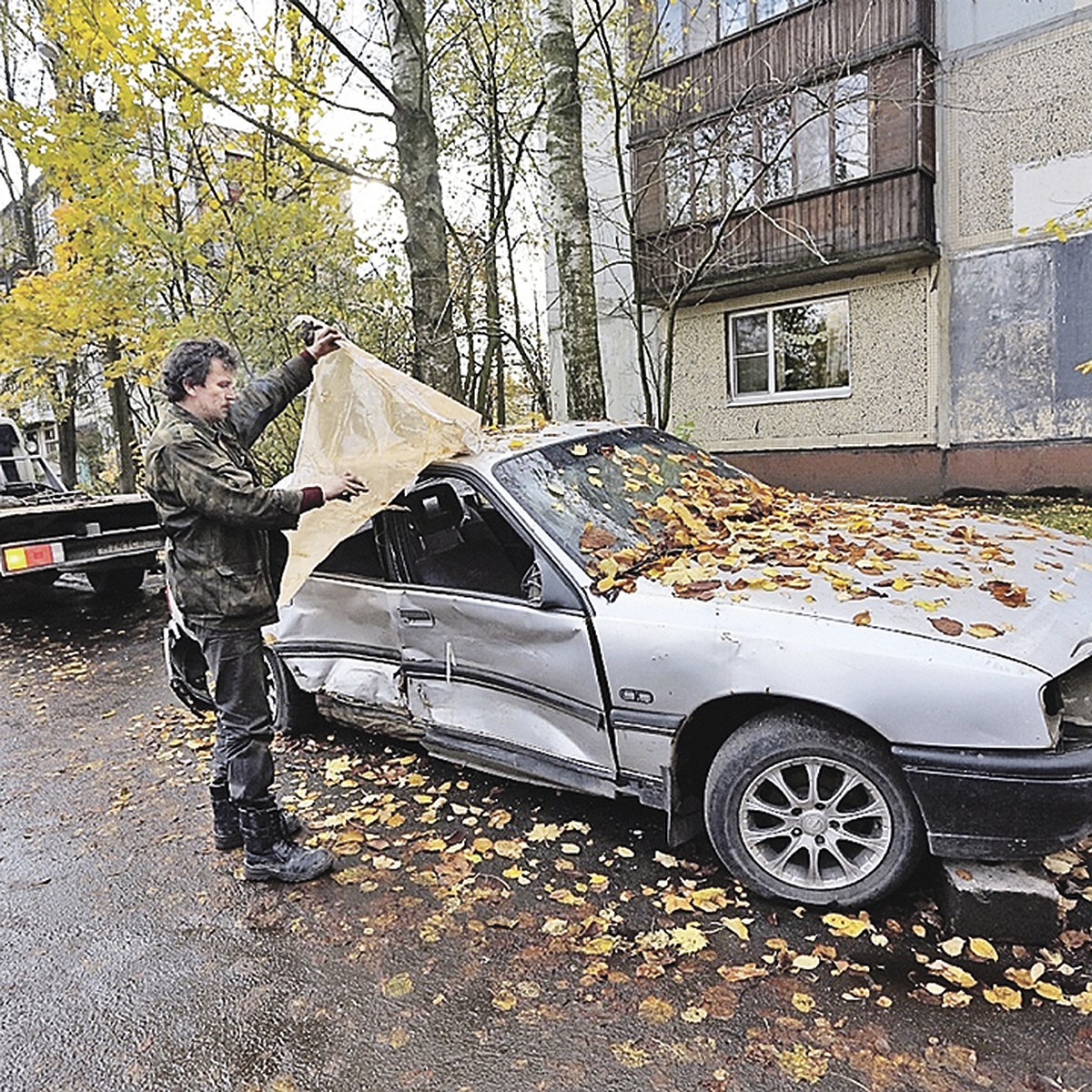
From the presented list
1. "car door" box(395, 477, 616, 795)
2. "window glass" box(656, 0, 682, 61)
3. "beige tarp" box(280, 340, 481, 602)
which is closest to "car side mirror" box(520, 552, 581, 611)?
"car door" box(395, 477, 616, 795)

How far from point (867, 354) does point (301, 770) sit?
11851 millimetres

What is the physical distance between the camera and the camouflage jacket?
9.69 ft

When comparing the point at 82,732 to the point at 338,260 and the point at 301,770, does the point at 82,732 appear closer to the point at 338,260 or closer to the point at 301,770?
the point at 301,770

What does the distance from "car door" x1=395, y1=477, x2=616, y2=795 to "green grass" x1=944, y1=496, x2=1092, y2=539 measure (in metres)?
7.78

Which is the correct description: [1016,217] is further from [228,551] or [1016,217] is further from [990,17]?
[228,551]

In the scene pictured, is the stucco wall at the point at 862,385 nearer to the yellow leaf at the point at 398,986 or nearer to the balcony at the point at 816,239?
the balcony at the point at 816,239

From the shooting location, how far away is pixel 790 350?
14266 millimetres

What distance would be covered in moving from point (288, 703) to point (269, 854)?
1352 millimetres

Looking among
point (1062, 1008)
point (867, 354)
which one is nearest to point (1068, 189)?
point (867, 354)

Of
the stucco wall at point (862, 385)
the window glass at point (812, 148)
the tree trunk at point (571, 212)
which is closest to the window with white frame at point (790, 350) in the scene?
the stucco wall at point (862, 385)

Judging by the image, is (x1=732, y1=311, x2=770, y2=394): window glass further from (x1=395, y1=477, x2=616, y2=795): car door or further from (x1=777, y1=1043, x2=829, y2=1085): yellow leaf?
(x1=777, y1=1043, x2=829, y2=1085): yellow leaf

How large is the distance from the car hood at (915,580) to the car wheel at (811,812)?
1.31ft

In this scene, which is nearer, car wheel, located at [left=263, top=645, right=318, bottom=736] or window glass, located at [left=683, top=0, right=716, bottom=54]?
car wheel, located at [left=263, top=645, right=318, bottom=736]

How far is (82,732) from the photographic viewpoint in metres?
5.22
